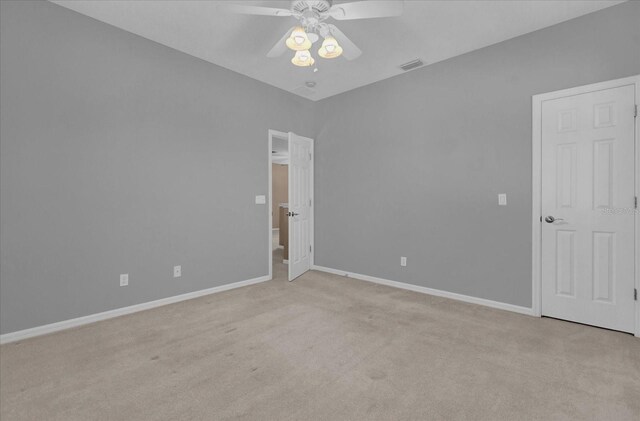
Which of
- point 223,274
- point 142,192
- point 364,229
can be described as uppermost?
point 142,192

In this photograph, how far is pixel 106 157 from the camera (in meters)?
2.90

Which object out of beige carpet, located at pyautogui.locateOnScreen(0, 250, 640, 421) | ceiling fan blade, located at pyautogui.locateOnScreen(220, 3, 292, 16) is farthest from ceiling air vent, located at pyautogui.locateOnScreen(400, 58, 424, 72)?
beige carpet, located at pyautogui.locateOnScreen(0, 250, 640, 421)

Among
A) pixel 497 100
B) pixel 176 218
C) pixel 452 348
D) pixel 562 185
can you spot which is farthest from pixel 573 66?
pixel 176 218

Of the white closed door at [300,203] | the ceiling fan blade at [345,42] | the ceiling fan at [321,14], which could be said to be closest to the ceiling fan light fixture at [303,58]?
the ceiling fan at [321,14]

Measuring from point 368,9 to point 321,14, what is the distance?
389 mm

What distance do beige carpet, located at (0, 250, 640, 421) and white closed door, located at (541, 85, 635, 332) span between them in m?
0.27

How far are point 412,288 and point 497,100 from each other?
7.90ft

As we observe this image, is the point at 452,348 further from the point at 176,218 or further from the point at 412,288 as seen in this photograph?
the point at 176,218

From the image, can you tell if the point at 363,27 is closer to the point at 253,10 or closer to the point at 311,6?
the point at 311,6

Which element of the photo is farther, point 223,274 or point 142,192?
point 223,274

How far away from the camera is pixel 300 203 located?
15.2 feet

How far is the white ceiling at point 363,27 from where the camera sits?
8.57 feet

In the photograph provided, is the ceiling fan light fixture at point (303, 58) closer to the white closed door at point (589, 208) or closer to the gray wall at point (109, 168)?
the gray wall at point (109, 168)

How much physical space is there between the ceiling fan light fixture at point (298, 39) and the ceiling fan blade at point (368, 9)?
244mm
